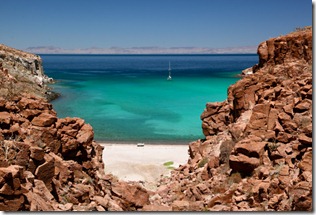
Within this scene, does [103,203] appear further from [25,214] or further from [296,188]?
[296,188]

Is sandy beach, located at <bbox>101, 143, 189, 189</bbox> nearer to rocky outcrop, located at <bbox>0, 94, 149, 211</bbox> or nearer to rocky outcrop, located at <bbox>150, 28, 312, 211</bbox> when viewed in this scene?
rocky outcrop, located at <bbox>150, 28, 312, 211</bbox>

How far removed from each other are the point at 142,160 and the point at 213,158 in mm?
14608

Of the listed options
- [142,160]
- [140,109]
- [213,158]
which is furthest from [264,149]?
[140,109]

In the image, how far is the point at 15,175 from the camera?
9.84 m

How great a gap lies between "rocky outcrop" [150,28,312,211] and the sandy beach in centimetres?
557

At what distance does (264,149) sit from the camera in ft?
53.5

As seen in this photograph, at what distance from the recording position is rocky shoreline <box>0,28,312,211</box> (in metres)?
12.3

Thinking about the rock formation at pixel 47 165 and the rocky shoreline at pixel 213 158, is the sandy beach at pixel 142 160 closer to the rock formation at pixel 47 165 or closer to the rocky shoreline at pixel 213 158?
the rocky shoreline at pixel 213 158

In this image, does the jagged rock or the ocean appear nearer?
the jagged rock

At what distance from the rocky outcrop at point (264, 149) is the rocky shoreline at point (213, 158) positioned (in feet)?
0.14

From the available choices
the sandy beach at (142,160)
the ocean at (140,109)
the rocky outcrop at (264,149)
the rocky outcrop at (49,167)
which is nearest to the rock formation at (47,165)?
the rocky outcrop at (49,167)

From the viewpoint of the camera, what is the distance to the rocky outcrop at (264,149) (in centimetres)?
1351

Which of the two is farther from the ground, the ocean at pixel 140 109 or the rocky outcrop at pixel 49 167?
the rocky outcrop at pixel 49 167

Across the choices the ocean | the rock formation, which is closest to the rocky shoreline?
the rock formation
